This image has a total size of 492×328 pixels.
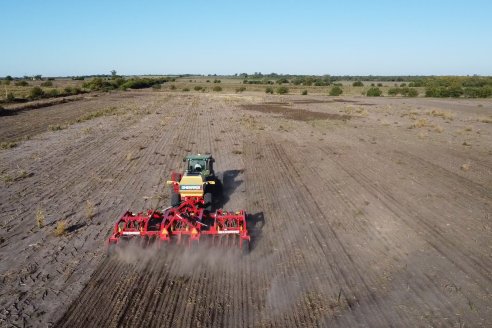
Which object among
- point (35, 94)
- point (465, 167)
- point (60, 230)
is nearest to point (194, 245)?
Result: point (60, 230)

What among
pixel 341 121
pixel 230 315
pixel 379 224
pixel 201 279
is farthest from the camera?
pixel 341 121

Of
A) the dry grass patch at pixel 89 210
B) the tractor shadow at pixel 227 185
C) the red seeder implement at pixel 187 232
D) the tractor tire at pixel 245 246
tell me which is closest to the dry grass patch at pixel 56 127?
the tractor shadow at pixel 227 185

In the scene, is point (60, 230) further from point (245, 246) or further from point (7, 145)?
point (7, 145)

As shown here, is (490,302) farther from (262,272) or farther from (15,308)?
(15,308)

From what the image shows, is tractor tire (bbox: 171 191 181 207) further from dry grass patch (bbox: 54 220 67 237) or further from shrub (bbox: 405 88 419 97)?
shrub (bbox: 405 88 419 97)

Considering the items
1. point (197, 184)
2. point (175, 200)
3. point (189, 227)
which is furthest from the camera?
point (175, 200)

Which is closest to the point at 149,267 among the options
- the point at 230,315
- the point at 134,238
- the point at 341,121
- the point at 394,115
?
the point at 134,238
